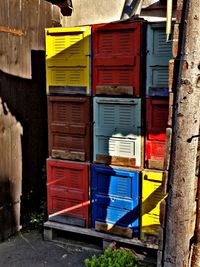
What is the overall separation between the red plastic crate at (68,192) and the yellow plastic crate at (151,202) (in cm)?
78

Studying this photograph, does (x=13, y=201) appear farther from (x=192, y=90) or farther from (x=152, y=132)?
(x=192, y=90)

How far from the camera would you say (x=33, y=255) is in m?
4.82

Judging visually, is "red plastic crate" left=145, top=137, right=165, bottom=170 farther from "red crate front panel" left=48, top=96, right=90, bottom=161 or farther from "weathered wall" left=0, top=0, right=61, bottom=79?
"weathered wall" left=0, top=0, right=61, bottom=79

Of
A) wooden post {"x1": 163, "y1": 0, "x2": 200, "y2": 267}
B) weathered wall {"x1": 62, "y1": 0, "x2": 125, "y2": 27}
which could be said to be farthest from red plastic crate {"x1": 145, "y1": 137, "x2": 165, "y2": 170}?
weathered wall {"x1": 62, "y1": 0, "x2": 125, "y2": 27}

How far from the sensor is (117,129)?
15.3 feet

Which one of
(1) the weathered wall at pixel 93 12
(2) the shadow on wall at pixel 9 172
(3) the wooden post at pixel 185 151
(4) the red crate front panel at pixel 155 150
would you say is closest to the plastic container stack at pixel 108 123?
(4) the red crate front panel at pixel 155 150

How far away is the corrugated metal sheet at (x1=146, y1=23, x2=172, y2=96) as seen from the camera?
14.0ft

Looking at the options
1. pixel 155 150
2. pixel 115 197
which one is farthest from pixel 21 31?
pixel 115 197

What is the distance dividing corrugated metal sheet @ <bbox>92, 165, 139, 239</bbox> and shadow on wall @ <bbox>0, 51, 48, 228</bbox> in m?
1.30

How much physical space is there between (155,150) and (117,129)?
54 centimetres

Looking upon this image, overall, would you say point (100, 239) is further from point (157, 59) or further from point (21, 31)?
point (21, 31)

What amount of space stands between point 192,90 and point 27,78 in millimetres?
3662

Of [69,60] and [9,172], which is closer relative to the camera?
[69,60]

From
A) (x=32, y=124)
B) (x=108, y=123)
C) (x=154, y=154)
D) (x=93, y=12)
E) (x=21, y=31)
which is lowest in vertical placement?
(x=154, y=154)
